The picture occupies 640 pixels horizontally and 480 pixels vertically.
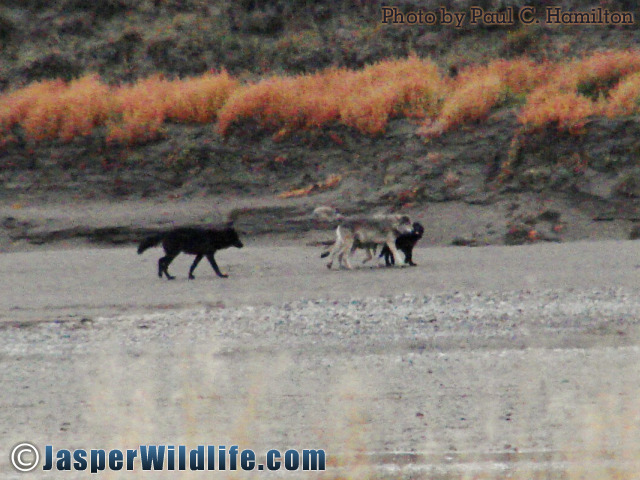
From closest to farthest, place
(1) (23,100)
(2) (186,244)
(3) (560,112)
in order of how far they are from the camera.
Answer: (2) (186,244), (3) (560,112), (1) (23,100)

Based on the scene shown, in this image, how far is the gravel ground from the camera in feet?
20.2

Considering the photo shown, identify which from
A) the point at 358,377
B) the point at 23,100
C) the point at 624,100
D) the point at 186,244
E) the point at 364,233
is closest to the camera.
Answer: the point at 358,377

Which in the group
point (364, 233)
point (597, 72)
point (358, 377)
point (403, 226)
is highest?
point (597, 72)

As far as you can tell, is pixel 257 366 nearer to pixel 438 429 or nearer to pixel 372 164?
pixel 438 429

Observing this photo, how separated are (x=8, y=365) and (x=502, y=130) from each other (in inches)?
651

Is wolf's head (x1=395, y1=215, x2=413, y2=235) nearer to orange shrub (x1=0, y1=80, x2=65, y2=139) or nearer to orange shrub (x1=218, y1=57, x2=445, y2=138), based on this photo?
orange shrub (x1=218, y1=57, x2=445, y2=138)

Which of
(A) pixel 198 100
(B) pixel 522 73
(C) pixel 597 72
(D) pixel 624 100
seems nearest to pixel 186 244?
(A) pixel 198 100

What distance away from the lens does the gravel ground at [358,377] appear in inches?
243

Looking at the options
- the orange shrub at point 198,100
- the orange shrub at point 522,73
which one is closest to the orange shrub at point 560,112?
the orange shrub at point 522,73

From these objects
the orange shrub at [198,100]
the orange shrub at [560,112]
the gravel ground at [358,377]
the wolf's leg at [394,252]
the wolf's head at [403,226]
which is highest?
the orange shrub at [198,100]

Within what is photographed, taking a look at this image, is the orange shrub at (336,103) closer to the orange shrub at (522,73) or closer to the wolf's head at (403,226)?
the orange shrub at (522,73)

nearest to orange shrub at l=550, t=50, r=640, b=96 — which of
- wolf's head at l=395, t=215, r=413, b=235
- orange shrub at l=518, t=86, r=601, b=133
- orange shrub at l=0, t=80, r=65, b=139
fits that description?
Result: orange shrub at l=518, t=86, r=601, b=133

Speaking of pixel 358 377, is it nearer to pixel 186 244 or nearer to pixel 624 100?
pixel 186 244

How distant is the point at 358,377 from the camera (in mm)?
8133
